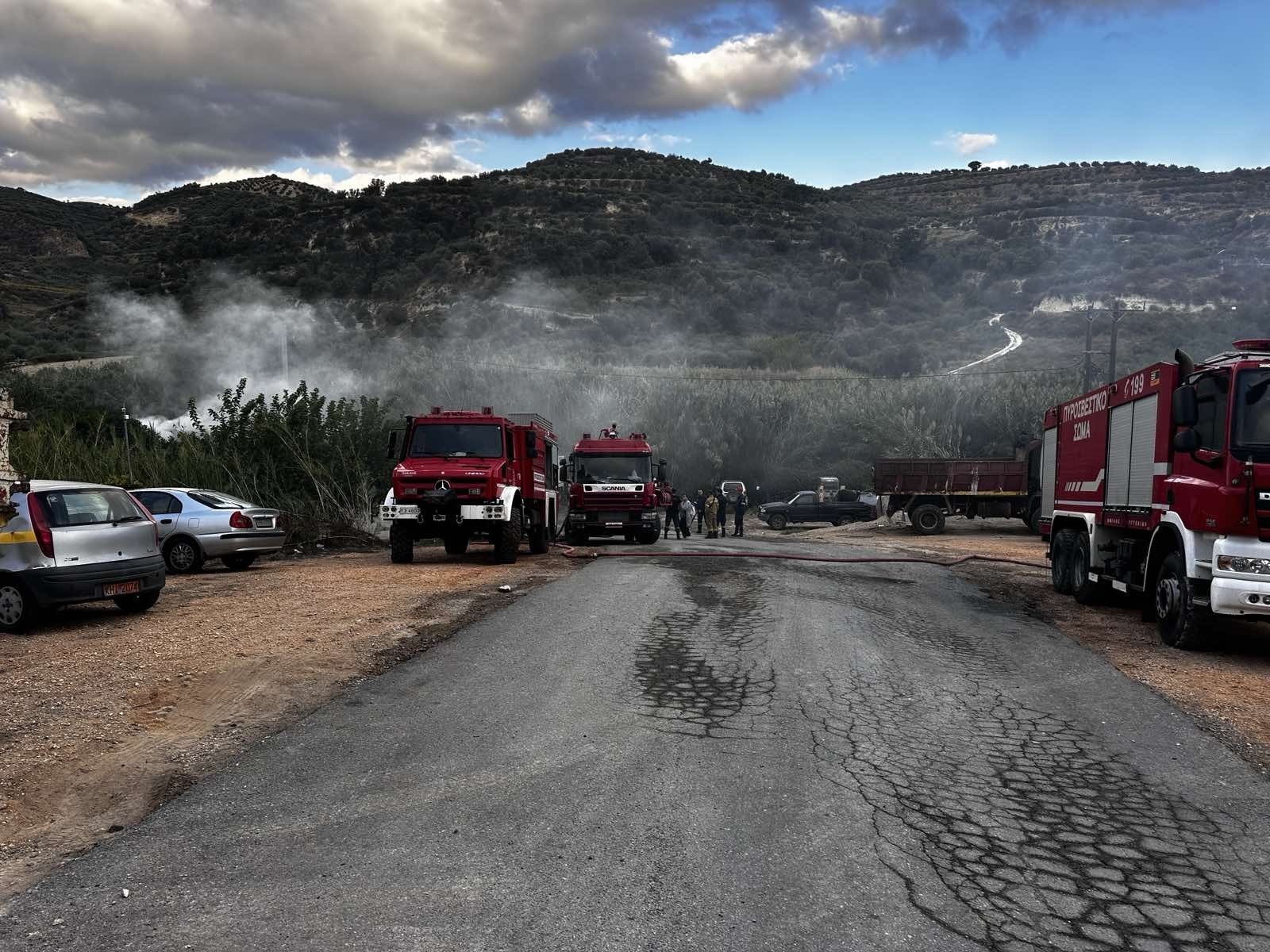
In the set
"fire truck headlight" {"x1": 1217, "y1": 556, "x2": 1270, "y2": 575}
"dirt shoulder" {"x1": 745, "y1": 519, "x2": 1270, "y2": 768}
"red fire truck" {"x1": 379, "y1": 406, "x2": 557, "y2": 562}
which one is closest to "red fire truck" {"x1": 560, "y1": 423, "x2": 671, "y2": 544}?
"red fire truck" {"x1": 379, "y1": 406, "x2": 557, "y2": 562}

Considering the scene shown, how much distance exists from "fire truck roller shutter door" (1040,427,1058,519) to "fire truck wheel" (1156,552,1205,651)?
5085 mm

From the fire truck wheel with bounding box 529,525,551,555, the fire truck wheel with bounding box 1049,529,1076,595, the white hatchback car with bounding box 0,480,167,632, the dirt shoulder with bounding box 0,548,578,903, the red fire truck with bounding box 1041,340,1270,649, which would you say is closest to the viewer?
the dirt shoulder with bounding box 0,548,578,903

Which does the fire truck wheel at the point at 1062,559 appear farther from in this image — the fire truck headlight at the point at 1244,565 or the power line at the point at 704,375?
the power line at the point at 704,375

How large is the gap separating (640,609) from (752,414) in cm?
3367

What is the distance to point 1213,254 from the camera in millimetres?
69688

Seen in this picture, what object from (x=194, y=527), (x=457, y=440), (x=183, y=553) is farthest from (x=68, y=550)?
(x=457, y=440)

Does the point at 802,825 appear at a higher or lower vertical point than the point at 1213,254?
lower

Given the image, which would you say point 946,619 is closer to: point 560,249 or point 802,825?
point 802,825

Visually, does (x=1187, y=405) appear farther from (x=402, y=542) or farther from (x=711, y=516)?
(x=711, y=516)

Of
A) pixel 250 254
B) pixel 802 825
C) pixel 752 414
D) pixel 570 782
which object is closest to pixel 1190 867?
pixel 802 825

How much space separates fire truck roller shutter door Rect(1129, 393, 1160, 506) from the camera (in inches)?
429

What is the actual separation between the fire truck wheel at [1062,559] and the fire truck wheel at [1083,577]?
23cm

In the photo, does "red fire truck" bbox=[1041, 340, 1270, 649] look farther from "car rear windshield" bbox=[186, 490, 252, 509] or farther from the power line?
the power line

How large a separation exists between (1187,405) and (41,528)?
1136 cm
